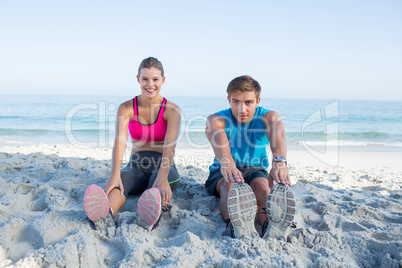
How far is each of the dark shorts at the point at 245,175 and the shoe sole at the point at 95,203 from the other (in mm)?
1041

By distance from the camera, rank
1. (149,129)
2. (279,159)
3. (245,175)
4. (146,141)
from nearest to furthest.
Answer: (279,159) → (245,175) → (149,129) → (146,141)

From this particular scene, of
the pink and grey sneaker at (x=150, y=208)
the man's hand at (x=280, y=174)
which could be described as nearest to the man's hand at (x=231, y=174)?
the man's hand at (x=280, y=174)

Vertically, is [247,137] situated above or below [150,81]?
below

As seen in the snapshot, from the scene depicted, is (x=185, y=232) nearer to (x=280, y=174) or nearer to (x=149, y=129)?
(x=280, y=174)

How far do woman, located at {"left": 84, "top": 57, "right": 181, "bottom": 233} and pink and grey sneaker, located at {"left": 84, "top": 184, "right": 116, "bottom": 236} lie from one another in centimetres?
15

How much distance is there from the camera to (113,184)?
2.39m

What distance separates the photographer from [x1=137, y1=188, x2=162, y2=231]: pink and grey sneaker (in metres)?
2.11

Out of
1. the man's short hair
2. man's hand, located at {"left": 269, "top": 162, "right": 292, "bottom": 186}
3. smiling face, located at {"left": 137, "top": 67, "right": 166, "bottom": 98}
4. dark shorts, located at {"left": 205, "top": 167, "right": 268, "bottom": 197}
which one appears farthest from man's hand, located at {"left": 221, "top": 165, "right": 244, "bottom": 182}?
smiling face, located at {"left": 137, "top": 67, "right": 166, "bottom": 98}

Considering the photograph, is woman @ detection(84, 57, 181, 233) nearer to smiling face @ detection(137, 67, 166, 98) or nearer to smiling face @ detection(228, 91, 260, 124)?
smiling face @ detection(137, 67, 166, 98)

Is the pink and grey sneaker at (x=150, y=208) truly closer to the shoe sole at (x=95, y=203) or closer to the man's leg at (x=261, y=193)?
the shoe sole at (x=95, y=203)

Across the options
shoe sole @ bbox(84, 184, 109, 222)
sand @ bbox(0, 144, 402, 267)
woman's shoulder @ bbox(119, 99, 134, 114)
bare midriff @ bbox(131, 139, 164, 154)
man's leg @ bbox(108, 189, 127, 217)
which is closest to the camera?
sand @ bbox(0, 144, 402, 267)

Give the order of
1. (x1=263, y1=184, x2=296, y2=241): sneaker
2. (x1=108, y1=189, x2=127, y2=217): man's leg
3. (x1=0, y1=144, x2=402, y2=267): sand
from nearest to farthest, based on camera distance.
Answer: (x1=0, y1=144, x2=402, y2=267): sand, (x1=263, y1=184, x2=296, y2=241): sneaker, (x1=108, y1=189, x2=127, y2=217): man's leg

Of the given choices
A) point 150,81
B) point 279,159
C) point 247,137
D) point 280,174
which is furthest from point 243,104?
point 150,81

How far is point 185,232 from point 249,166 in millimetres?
899
